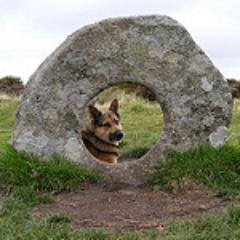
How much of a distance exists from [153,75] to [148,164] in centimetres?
118

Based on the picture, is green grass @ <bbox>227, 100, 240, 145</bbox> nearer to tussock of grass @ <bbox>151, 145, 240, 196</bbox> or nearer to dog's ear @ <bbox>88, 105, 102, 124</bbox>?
dog's ear @ <bbox>88, 105, 102, 124</bbox>

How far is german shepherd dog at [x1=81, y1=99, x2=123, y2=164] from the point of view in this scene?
12.6 meters

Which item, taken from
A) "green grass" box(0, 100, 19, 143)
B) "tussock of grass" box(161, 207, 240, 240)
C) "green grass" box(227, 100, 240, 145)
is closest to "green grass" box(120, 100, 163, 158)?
"green grass" box(227, 100, 240, 145)

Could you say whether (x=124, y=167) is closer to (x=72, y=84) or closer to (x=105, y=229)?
(x=72, y=84)

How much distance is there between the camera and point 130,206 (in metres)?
9.95

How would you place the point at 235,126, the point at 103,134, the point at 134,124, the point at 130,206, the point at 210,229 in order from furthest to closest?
the point at 134,124
the point at 235,126
the point at 103,134
the point at 130,206
the point at 210,229

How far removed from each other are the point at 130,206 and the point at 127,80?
208 centimetres

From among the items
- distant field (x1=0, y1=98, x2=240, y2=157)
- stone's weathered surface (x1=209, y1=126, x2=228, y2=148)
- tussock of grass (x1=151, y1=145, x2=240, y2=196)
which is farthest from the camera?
distant field (x1=0, y1=98, x2=240, y2=157)

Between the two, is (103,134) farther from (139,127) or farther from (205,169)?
(139,127)

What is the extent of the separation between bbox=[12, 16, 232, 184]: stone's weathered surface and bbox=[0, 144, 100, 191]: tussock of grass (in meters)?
0.24

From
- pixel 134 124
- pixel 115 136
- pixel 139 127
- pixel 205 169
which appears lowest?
pixel 134 124

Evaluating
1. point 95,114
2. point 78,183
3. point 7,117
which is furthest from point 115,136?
point 7,117

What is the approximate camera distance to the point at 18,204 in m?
9.62

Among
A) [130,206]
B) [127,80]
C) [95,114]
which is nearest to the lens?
[130,206]
